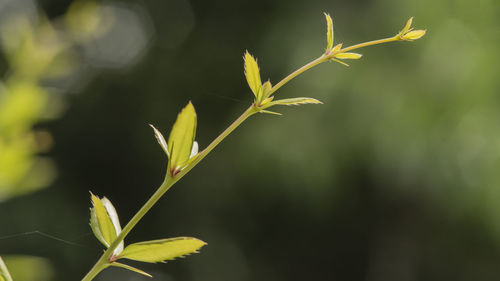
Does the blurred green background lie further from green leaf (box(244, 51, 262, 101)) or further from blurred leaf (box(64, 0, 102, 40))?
green leaf (box(244, 51, 262, 101))

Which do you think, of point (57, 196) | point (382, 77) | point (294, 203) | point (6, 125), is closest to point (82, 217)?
point (57, 196)

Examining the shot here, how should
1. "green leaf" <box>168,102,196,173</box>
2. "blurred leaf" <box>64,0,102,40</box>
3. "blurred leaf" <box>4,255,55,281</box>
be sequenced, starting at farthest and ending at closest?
"blurred leaf" <box>64,0,102,40</box>, "blurred leaf" <box>4,255,55,281</box>, "green leaf" <box>168,102,196,173</box>

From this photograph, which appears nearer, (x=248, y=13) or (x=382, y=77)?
(x=382, y=77)

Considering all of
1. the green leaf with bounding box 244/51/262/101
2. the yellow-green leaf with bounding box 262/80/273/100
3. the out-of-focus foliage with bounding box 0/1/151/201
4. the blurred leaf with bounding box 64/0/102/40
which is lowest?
the out-of-focus foliage with bounding box 0/1/151/201

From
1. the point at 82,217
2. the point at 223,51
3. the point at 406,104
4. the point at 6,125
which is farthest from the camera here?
the point at 223,51

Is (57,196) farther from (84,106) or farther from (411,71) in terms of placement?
(411,71)

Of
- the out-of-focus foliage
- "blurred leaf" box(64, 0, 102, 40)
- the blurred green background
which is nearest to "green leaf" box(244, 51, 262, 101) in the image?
the out-of-focus foliage

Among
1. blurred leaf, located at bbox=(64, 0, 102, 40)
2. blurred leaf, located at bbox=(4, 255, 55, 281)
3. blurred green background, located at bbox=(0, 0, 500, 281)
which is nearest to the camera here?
blurred leaf, located at bbox=(4, 255, 55, 281)
